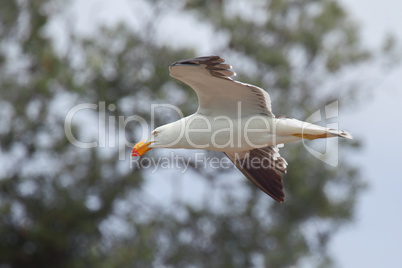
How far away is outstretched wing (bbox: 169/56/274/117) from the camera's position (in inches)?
293

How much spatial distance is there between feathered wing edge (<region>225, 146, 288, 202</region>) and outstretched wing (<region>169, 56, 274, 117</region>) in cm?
85

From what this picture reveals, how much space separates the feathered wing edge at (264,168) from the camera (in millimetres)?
8750

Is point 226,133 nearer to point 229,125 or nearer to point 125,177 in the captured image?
point 229,125

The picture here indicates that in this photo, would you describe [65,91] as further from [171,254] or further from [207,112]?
[207,112]

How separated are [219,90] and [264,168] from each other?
1.31 meters

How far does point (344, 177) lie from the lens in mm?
19547

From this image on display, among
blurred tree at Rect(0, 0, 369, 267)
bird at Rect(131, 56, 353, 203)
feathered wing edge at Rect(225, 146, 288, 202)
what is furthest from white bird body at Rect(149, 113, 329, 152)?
blurred tree at Rect(0, 0, 369, 267)

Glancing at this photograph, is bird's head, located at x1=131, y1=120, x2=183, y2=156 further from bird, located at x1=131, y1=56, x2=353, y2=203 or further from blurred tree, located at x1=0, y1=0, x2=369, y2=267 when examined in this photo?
blurred tree, located at x1=0, y1=0, x2=369, y2=267

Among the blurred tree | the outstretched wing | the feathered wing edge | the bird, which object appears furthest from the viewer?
the blurred tree

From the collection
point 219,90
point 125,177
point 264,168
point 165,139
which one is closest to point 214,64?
point 219,90

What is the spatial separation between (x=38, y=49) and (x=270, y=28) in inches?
248

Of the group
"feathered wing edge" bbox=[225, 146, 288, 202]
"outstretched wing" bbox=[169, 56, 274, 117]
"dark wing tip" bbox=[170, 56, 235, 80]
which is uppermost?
"dark wing tip" bbox=[170, 56, 235, 80]

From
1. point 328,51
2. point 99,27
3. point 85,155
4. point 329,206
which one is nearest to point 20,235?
point 85,155

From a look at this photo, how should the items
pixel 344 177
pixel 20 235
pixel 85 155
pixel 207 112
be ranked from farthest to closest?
pixel 344 177 < pixel 85 155 < pixel 20 235 < pixel 207 112
